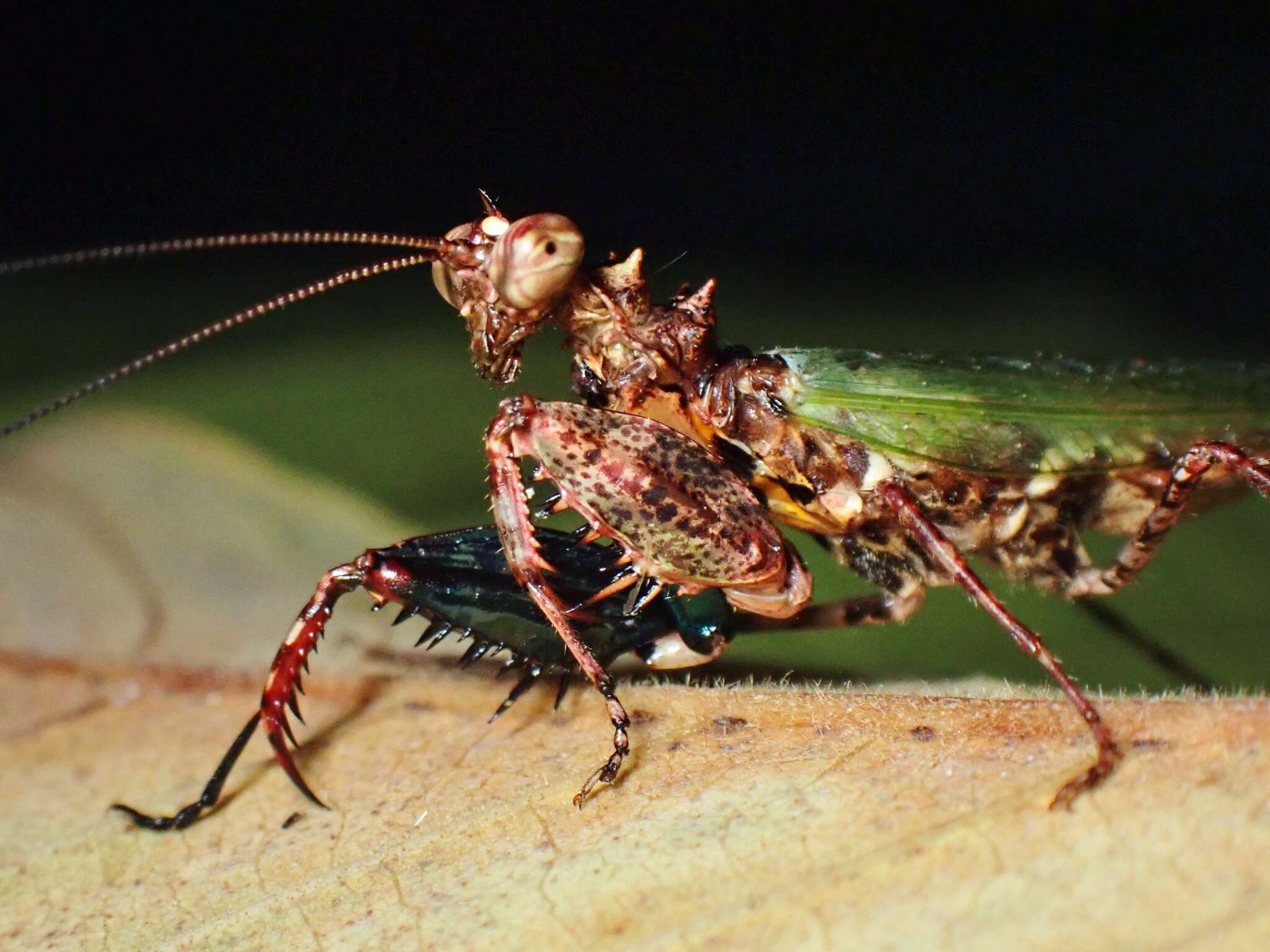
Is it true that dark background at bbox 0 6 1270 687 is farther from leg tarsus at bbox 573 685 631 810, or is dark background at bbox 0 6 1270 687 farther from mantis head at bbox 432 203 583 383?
leg tarsus at bbox 573 685 631 810

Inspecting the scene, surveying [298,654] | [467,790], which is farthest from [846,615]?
[298,654]

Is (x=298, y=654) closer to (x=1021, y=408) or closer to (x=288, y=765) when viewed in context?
(x=288, y=765)

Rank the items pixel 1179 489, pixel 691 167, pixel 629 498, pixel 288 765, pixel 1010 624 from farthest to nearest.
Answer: pixel 691 167, pixel 1179 489, pixel 629 498, pixel 288 765, pixel 1010 624

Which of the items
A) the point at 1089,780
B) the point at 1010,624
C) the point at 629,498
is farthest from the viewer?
the point at 629,498

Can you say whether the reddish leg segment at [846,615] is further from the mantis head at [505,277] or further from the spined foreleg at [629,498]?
the mantis head at [505,277]

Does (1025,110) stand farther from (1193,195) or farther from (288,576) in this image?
(288,576)
